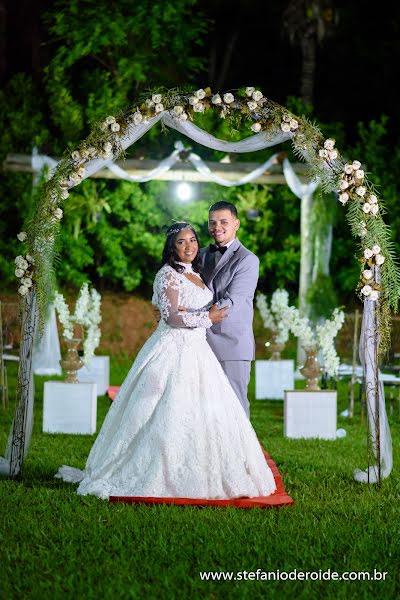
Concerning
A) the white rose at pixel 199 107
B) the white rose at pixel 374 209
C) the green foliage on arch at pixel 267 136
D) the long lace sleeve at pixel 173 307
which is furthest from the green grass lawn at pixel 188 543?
the white rose at pixel 199 107

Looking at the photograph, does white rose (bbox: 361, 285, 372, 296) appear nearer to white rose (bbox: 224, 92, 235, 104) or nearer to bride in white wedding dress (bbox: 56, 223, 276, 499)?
bride in white wedding dress (bbox: 56, 223, 276, 499)

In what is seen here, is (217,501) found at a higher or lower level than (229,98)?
lower

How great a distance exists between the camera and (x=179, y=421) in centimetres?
696

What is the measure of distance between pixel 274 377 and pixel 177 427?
7.44 metres

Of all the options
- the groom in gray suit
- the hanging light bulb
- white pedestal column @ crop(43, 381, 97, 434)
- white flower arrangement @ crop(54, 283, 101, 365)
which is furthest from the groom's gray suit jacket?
the hanging light bulb

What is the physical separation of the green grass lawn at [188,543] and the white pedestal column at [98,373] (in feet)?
18.3

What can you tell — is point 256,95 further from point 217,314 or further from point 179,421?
point 179,421

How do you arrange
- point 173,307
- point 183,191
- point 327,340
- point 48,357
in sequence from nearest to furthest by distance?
point 173,307 < point 327,340 < point 48,357 < point 183,191

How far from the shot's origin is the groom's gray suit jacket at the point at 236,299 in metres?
7.91

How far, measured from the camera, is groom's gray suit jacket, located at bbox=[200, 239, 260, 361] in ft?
26.0

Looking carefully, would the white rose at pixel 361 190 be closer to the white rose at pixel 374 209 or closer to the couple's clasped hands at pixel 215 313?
the white rose at pixel 374 209

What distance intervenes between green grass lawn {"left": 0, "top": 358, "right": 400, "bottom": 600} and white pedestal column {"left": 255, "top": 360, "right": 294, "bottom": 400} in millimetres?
6106

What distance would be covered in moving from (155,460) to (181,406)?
1.32ft

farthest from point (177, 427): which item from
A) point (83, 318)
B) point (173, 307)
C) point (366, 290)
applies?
point (83, 318)
